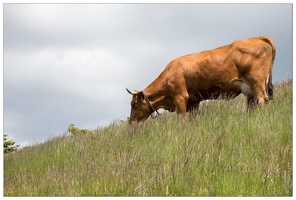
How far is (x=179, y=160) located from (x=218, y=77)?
14.4 ft

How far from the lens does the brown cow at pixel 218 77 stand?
420 inches

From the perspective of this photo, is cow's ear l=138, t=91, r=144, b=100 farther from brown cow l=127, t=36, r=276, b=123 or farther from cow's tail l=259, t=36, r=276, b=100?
cow's tail l=259, t=36, r=276, b=100

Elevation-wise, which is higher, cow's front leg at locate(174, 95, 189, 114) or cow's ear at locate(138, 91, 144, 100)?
cow's ear at locate(138, 91, 144, 100)

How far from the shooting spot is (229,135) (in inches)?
327

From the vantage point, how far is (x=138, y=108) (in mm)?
12656

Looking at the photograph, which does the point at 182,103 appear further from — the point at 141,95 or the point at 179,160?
the point at 179,160

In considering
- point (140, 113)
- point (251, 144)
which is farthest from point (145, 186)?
point (140, 113)

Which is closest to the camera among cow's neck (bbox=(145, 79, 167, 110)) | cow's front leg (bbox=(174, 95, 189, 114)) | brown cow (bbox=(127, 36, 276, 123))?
brown cow (bbox=(127, 36, 276, 123))

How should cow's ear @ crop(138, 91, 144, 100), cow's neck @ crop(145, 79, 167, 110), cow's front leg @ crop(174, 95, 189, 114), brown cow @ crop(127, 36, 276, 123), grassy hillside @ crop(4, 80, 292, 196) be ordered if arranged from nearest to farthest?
grassy hillside @ crop(4, 80, 292, 196), brown cow @ crop(127, 36, 276, 123), cow's front leg @ crop(174, 95, 189, 114), cow's neck @ crop(145, 79, 167, 110), cow's ear @ crop(138, 91, 144, 100)

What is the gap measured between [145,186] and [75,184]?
4.22 ft

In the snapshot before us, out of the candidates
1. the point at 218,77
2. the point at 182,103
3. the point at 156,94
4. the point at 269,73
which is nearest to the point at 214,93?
the point at 218,77

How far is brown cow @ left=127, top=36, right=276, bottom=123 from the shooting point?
35.0ft

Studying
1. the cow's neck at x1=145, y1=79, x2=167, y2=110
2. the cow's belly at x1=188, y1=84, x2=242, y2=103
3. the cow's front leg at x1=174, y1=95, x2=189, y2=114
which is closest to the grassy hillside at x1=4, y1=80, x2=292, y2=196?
the cow's belly at x1=188, y1=84, x2=242, y2=103

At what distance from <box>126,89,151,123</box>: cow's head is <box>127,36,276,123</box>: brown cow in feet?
0.60
